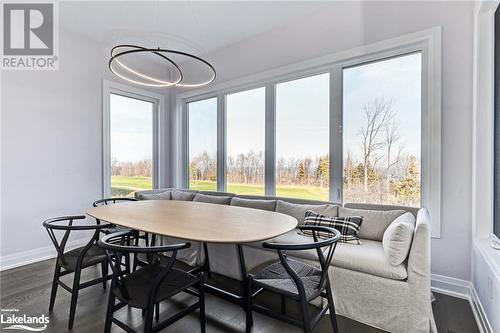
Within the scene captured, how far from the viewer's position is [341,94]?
10.3 feet

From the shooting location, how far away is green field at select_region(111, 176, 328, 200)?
3.39 metres

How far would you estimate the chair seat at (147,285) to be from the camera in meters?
1.47

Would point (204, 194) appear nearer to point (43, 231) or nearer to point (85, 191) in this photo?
point (85, 191)

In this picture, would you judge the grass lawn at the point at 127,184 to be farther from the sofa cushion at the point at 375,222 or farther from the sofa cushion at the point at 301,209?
the sofa cushion at the point at 375,222

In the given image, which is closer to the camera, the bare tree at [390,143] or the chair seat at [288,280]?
the chair seat at [288,280]

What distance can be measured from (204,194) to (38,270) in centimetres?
214

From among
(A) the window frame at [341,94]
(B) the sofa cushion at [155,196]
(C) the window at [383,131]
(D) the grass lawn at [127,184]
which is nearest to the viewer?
(A) the window frame at [341,94]

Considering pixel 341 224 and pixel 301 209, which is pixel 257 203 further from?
pixel 341 224

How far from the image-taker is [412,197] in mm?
2709

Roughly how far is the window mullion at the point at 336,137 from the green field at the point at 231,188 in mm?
165

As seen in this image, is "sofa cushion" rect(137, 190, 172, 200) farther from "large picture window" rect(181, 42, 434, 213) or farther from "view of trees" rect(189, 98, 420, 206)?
"view of trees" rect(189, 98, 420, 206)

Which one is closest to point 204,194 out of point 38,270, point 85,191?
point 85,191

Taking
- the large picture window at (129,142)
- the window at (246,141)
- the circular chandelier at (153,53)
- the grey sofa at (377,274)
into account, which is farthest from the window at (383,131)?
the large picture window at (129,142)

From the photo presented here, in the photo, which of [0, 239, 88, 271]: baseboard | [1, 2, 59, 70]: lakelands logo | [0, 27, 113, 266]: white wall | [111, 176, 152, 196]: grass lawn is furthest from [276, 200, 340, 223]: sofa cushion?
[1, 2, 59, 70]: lakelands logo
